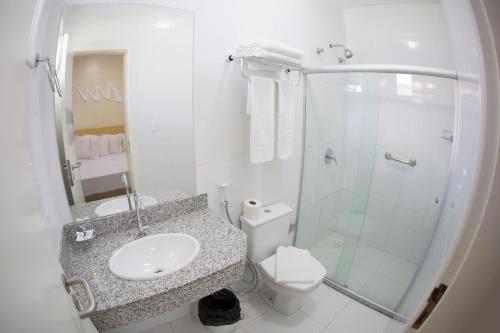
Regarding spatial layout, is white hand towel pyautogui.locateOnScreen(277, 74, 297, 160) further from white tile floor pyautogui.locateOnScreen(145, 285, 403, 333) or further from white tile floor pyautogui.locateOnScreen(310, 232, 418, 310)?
white tile floor pyautogui.locateOnScreen(145, 285, 403, 333)

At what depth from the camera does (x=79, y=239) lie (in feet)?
3.46

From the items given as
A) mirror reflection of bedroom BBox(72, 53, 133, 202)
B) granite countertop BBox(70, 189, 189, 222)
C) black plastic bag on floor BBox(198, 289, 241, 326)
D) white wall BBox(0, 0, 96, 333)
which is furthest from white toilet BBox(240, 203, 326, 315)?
white wall BBox(0, 0, 96, 333)

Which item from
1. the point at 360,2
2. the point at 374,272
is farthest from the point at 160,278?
the point at 360,2

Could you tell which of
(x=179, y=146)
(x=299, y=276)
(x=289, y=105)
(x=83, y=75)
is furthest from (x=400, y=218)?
(x=83, y=75)

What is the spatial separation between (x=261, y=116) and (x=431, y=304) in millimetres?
1290

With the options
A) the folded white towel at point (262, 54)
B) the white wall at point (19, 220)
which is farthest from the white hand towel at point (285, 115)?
the white wall at point (19, 220)

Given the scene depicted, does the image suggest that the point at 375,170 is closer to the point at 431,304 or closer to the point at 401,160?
the point at 401,160

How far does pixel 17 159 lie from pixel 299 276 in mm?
1613

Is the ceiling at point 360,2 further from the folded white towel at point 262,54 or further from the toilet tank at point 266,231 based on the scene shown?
the toilet tank at point 266,231

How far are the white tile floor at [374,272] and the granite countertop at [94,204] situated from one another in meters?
1.66

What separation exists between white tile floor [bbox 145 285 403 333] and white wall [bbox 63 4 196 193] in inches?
40.2

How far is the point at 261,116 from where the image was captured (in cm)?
154

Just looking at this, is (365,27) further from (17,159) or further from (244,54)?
(17,159)

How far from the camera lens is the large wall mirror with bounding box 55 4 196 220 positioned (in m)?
1.04
